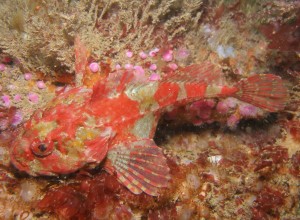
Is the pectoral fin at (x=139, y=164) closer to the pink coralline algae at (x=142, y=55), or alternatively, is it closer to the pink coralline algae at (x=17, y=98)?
the pink coralline algae at (x=142, y=55)

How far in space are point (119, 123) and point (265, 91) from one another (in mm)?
2148

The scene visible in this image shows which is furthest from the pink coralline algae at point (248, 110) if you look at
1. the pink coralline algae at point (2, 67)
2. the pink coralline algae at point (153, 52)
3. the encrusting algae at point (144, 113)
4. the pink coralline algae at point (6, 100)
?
the pink coralline algae at point (2, 67)

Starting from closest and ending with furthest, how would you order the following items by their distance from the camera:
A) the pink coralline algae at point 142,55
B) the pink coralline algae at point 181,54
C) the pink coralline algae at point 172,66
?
the pink coralline algae at point 142,55 → the pink coralline algae at point 172,66 → the pink coralline algae at point 181,54

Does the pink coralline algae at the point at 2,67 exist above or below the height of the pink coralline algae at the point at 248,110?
above

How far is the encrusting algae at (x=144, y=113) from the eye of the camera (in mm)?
3373

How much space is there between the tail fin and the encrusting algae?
1 centimetres

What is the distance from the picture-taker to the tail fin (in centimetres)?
392

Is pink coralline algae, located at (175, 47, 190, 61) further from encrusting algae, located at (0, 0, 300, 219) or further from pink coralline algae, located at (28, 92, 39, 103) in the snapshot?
pink coralline algae, located at (28, 92, 39, 103)

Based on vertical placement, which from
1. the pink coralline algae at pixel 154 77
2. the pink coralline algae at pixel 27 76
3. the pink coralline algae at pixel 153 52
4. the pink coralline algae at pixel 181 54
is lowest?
the pink coralline algae at pixel 181 54

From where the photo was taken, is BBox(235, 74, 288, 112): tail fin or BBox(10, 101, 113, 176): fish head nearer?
BBox(10, 101, 113, 176): fish head

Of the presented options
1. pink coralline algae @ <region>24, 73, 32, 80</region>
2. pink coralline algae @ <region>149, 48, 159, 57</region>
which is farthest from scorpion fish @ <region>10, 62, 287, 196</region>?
pink coralline algae @ <region>24, 73, 32, 80</region>

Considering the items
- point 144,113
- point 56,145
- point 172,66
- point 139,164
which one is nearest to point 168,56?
point 172,66

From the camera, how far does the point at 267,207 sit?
381 cm

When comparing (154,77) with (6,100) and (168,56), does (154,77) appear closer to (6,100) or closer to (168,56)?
(168,56)
